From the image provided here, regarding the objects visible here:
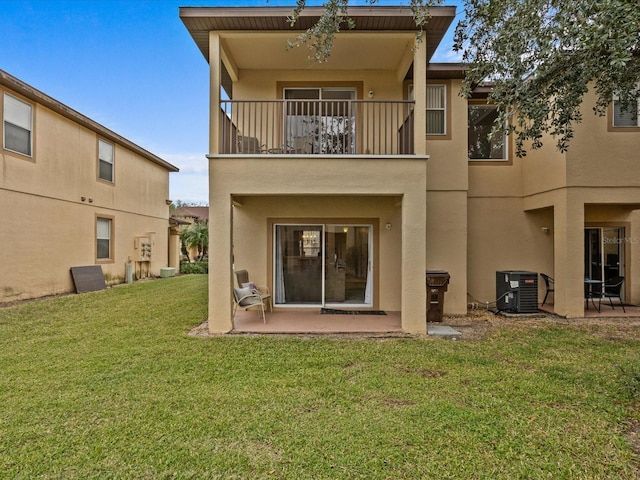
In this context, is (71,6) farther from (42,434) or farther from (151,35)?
(42,434)

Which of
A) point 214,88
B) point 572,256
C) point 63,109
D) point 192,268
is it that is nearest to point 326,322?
point 214,88

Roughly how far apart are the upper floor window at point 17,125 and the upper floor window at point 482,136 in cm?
1379

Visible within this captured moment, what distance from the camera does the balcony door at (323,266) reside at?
29.3 ft

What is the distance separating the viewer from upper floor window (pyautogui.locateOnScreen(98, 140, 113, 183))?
13.9 metres

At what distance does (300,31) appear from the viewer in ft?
22.4

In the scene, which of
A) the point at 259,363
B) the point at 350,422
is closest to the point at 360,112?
the point at 259,363

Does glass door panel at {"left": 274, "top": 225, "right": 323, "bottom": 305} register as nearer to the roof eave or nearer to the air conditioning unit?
the air conditioning unit

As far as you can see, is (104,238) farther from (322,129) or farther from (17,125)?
(322,129)

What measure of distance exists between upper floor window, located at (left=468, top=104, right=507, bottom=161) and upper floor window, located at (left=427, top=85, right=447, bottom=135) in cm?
118

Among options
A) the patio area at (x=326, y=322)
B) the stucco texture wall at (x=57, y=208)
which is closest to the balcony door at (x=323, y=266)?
the patio area at (x=326, y=322)

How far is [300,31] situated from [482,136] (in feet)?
20.4

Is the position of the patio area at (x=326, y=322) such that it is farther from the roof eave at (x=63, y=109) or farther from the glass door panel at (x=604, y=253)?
the roof eave at (x=63, y=109)

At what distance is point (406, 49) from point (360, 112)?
5.84 ft

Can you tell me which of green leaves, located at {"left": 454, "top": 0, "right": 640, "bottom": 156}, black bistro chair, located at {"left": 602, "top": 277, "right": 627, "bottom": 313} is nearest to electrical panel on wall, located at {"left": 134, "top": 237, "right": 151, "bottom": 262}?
green leaves, located at {"left": 454, "top": 0, "right": 640, "bottom": 156}
